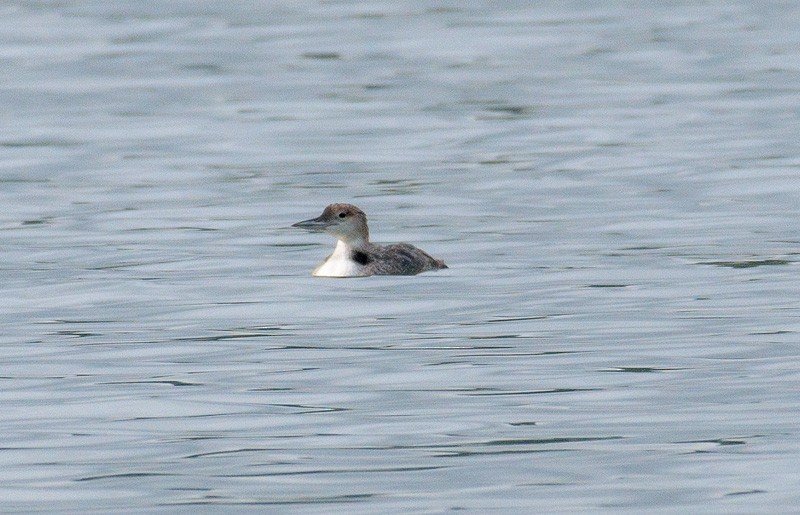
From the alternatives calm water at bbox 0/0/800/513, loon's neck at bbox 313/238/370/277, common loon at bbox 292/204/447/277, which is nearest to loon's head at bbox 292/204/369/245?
common loon at bbox 292/204/447/277

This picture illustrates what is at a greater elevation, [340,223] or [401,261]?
[340,223]

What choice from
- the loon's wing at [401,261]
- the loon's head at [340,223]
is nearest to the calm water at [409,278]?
the loon's wing at [401,261]

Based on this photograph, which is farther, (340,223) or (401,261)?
(340,223)

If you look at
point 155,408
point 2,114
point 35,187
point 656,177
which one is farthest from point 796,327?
point 2,114

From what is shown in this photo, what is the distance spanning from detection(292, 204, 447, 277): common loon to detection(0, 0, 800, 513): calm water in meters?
0.19

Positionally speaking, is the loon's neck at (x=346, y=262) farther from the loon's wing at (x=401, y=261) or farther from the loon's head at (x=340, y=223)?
the loon's head at (x=340, y=223)

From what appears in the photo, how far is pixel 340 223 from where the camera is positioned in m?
15.4

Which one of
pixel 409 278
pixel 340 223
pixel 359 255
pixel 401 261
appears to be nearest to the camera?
pixel 409 278

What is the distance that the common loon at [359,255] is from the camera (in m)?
14.8

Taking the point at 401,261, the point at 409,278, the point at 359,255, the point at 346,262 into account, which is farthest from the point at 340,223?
the point at 409,278

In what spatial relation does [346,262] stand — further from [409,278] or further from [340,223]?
[340,223]

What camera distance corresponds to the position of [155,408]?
10148 mm

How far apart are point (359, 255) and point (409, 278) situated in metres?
0.51

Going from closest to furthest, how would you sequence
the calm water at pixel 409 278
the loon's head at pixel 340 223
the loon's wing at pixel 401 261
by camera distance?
the calm water at pixel 409 278 → the loon's wing at pixel 401 261 → the loon's head at pixel 340 223
